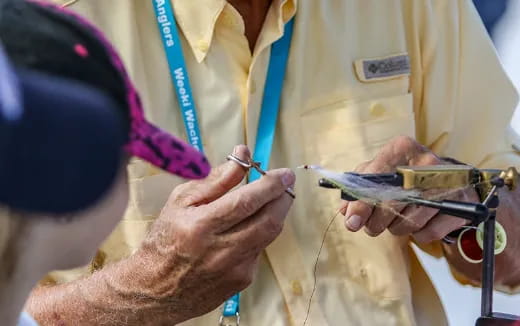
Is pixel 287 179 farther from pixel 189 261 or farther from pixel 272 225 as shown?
pixel 189 261

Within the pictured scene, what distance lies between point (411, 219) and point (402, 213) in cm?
2

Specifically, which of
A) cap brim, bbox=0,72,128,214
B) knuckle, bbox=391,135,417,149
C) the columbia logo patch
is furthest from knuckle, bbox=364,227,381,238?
cap brim, bbox=0,72,128,214

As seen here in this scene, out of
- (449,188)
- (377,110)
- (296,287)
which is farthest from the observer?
(377,110)

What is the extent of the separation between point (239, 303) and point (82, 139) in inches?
29.3

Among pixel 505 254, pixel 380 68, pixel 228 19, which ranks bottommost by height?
pixel 505 254

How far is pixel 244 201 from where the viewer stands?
0.97 metres

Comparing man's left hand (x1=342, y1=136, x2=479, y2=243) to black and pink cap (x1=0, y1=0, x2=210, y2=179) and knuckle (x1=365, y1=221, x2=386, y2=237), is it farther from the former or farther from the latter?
black and pink cap (x1=0, y1=0, x2=210, y2=179)

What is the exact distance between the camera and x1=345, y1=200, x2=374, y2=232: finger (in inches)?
42.6

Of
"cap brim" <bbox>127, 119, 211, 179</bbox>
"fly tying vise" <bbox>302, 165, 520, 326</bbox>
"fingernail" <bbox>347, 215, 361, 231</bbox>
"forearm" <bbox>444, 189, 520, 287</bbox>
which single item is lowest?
"forearm" <bbox>444, 189, 520, 287</bbox>

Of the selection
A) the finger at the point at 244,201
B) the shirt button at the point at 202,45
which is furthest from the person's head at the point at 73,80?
the shirt button at the point at 202,45

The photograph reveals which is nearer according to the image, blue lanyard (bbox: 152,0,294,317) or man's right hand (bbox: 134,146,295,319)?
man's right hand (bbox: 134,146,295,319)

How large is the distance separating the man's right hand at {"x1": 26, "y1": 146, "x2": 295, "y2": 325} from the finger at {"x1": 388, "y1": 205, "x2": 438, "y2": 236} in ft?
0.64

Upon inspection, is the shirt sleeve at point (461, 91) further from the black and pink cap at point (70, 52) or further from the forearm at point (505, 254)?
the black and pink cap at point (70, 52)

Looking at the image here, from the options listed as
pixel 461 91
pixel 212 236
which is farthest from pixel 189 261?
pixel 461 91
